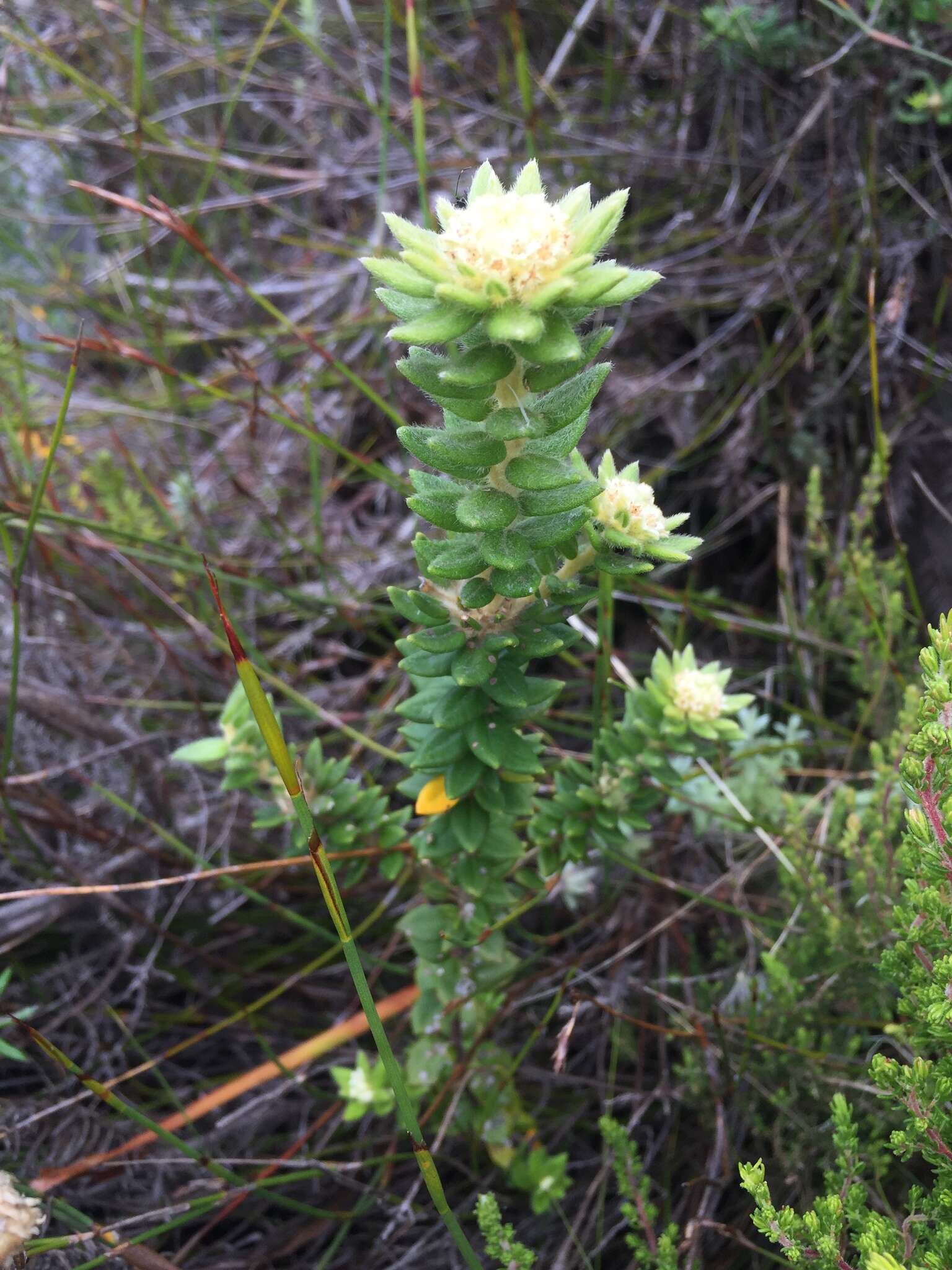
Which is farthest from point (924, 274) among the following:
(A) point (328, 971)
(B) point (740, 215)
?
(A) point (328, 971)

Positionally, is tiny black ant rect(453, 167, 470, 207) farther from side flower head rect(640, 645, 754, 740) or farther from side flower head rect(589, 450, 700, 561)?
side flower head rect(640, 645, 754, 740)

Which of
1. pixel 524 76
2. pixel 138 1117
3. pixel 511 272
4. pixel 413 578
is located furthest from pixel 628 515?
pixel 524 76

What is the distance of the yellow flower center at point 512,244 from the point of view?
1089 mm

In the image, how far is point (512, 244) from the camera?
3.57ft

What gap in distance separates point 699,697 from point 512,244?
0.87 meters

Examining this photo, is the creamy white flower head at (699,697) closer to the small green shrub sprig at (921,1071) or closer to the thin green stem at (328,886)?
Result: the small green shrub sprig at (921,1071)

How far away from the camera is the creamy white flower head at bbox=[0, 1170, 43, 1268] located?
122 centimetres

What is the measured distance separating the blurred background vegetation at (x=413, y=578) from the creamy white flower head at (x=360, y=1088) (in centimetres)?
13

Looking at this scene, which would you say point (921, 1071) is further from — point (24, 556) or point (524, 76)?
point (524, 76)

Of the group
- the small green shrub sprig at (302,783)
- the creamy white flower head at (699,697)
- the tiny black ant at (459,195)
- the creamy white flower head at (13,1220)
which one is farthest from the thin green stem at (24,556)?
the creamy white flower head at (699,697)

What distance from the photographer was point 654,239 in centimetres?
297

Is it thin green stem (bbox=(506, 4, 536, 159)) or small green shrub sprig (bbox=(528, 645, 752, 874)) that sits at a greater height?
thin green stem (bbox=(506, 4, 536, 159))

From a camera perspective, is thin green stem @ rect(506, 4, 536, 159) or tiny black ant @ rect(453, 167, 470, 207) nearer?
tiny black ant @ rect(453, 167, 470, 207)

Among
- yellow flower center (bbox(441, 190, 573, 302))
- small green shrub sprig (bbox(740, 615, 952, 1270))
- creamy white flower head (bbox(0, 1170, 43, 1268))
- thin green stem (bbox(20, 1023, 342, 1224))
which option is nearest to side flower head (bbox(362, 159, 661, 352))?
yellow flower center (bbox(441, 190, 573, 302))
